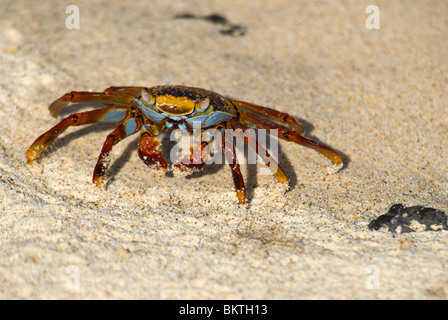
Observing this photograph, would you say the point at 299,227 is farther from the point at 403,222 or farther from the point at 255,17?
the point at 255,17

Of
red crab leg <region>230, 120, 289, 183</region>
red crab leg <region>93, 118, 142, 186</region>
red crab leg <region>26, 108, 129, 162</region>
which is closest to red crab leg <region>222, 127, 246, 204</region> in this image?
red crab leg <region>230, 120, 289, 183</region>

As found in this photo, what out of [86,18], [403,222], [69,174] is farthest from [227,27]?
[403,222]

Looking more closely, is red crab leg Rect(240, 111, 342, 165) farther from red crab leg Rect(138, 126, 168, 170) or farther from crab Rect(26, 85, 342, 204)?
red crab leg Rect(138, 126, 168, 170)

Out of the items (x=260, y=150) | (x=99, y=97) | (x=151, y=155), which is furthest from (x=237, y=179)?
(x=99, y=97)

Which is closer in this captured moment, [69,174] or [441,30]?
[69,174]

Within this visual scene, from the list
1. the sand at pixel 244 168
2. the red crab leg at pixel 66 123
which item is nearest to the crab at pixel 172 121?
the red crab leg at pixel 66 123

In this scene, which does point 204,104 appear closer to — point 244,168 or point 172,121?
point 172,121

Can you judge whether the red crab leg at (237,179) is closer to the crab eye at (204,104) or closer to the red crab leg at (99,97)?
the crab eye at (204,104)
